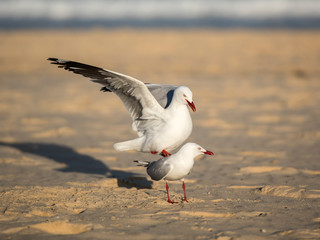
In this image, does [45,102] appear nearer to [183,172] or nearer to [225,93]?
[225,93]

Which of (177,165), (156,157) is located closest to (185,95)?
(177,165)

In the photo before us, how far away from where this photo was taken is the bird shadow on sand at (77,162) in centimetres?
542

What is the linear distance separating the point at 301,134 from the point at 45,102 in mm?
5427

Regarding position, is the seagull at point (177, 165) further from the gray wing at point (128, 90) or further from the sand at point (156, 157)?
the gray wing at point (128, 90)

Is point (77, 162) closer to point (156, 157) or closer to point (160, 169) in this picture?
point (156, 157)

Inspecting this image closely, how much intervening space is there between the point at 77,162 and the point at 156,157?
1099mm

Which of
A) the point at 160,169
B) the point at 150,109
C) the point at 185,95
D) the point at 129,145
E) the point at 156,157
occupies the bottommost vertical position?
the point at 160,169

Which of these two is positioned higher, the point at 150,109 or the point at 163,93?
the point at 163,93

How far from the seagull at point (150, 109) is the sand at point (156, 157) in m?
0.55

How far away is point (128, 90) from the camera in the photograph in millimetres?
4945

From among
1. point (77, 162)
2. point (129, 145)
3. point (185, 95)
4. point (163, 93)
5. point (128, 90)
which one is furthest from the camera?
point (77, 162)

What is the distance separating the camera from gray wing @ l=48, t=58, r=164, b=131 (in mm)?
4863

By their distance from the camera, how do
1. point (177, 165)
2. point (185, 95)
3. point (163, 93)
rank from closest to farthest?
point (177, 165) → point (185, 95) → point (163, 93)

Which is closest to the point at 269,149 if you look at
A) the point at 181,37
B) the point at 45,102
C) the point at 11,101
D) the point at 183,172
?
the point at 183,172
